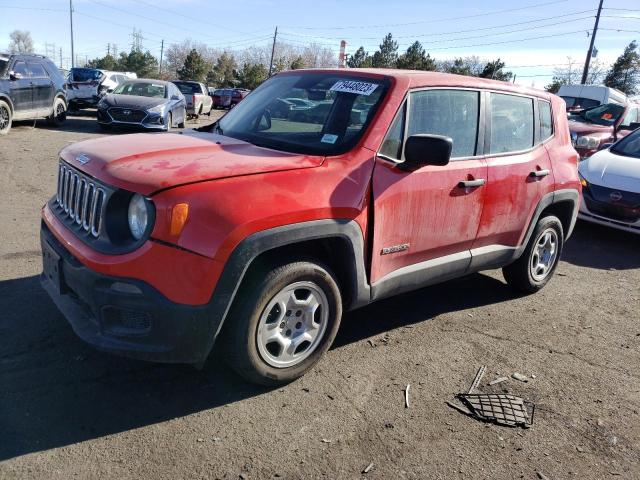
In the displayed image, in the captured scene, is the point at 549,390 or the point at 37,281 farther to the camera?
the point at 37,281

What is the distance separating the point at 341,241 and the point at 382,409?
3.33ft

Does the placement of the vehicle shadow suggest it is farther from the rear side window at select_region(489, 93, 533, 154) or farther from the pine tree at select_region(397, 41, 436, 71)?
the pine tree at select_region(397, 41, 436, 71)

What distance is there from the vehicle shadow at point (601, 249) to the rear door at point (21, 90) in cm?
1245

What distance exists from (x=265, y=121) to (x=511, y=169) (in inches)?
78.1

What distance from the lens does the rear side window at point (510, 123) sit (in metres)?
4.36

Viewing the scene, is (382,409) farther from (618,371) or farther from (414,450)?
(618,371)

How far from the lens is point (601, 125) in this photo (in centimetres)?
1237

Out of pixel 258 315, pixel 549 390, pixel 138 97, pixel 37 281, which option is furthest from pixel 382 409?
pixel 138 97

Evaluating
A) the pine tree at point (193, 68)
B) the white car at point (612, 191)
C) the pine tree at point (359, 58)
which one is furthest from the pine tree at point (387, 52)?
the white car at point (612, 191)

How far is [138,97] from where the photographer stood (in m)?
14.3

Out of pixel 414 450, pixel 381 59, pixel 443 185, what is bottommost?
pixel 414 450

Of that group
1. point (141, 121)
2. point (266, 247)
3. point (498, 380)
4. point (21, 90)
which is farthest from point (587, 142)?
point (21, 90)

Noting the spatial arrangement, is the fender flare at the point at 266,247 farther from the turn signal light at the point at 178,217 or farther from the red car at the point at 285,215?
the turn signal light at the point at 178,217

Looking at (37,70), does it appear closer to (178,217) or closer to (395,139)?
(395,139)
